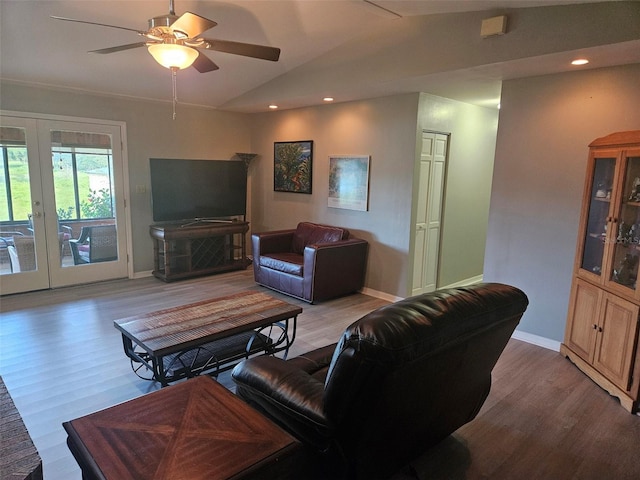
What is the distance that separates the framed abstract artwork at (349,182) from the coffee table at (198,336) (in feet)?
7.55

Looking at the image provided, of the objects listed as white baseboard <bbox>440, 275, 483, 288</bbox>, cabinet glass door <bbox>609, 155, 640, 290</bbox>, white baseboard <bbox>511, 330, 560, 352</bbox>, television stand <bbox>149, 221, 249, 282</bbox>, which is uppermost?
cabinet glass door <bbox>609, 155, 640, 290</bbox>

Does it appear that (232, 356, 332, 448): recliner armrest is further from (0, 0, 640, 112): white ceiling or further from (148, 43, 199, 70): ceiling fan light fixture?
(0, 0, 640, 112): white ceiling

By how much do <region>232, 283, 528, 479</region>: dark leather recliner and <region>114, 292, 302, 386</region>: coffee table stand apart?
69 centimetres

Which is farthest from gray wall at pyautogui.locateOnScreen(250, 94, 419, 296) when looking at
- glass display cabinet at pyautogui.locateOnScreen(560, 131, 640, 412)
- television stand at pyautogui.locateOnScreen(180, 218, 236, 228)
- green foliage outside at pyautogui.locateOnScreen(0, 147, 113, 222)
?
green foliage outside at pyautogui.locateOnScreen(0, 147, 113, 222)

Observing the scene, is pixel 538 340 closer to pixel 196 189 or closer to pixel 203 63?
pixel 203 63

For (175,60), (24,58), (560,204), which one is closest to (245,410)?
(175,60)

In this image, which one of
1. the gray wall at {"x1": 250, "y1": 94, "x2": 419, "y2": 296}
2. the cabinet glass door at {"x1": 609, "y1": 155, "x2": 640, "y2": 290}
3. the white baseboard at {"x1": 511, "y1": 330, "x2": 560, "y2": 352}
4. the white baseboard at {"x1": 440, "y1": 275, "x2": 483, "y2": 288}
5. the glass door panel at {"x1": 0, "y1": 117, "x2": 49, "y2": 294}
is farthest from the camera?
the white baseboard at {"x1": 440, "y1": 275, "x2": 483, "y2": 288}

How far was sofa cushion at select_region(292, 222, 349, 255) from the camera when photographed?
16.7 ft

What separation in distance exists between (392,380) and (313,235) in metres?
4.00

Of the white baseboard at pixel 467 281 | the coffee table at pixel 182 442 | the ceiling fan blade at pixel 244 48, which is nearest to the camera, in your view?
the coffee table at pixel 182 442

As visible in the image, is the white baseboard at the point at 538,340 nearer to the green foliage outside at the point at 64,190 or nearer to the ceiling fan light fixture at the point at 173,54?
the ceiling fan light fixture at the point at 173,54

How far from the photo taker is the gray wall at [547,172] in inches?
124

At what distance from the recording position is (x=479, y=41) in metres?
3.24

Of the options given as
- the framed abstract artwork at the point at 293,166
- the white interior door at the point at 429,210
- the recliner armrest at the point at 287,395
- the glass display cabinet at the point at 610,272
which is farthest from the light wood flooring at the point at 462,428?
the framed abstract artwork at the point at 293,166
